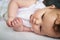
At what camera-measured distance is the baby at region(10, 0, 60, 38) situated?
553 mm

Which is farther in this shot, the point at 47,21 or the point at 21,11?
the point at 21,11

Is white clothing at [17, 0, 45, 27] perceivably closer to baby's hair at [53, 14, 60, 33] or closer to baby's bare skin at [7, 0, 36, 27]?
baby's bare skin at [7, 0, 36, 27]

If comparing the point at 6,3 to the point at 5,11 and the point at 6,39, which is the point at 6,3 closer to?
the point at 5,11

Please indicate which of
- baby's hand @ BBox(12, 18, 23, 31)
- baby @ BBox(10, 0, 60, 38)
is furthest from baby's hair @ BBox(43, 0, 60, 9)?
baby's hand @ BBox(12, 18, 23, 31)

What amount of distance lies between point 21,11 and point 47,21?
0.16 m

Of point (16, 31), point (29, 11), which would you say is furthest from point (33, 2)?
point (16, 31)

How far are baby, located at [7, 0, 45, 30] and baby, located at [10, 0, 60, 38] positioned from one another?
0.02 meters

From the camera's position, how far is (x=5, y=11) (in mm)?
701

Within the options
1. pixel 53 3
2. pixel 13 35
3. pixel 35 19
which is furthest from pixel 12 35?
pixel 53 3

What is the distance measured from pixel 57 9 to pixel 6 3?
27 centimetres

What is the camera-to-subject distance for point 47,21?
56 cm

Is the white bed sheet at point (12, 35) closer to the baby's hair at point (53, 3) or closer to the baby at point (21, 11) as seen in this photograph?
the baby at point (21, 11)

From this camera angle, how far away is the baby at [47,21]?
0.55 meters

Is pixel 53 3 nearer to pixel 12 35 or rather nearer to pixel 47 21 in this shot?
pixel 47 21
